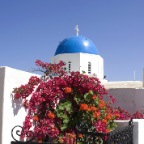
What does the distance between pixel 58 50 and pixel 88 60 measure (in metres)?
2.22

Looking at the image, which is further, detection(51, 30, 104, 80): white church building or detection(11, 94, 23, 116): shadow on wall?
detection(51, 30, 104, 80): white church building

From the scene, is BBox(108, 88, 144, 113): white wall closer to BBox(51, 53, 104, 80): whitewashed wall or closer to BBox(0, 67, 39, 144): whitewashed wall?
BBox(0, 67, 39, 144): whitewashed wall

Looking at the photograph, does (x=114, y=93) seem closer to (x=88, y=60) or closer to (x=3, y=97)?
(x=3, y=97)

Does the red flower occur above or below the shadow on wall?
above

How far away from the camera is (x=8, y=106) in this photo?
5.77 m

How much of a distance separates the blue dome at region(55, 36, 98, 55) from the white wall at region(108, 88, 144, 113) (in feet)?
44.8

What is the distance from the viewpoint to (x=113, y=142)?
535 centimetres

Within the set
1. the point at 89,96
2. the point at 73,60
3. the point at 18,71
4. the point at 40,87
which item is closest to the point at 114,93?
the point at 89,96

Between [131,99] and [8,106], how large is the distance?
496 centimetres

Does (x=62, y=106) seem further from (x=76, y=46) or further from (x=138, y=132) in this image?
(x=76, y=46)

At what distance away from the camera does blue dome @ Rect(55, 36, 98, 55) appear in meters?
23.4

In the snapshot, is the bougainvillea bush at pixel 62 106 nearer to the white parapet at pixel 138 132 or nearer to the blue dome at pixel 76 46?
the white parapet at pixel 138 132

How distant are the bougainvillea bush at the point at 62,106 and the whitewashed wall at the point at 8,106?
0.19m

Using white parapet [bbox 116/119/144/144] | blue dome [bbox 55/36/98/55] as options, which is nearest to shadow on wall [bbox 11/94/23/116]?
white parapet [bbox 116/119/144/144]
